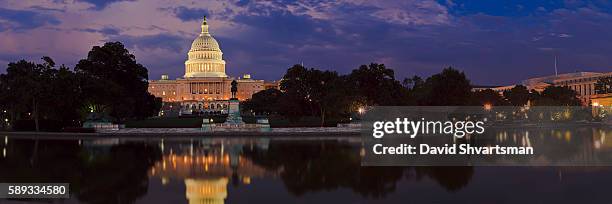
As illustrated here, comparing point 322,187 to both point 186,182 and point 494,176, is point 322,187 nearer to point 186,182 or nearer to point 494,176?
point 186,182

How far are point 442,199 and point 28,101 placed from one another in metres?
53.0

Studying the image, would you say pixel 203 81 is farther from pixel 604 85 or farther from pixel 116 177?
pixel 116 177

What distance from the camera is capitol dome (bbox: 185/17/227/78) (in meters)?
182

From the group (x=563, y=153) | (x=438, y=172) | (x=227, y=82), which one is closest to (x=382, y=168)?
(x=438, y=172)

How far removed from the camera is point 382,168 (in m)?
23.9

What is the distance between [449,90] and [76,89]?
39807mm

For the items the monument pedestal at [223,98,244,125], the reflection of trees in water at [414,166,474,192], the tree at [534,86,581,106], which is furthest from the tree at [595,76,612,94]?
the reflection of trees in water at [414,166,474,192]

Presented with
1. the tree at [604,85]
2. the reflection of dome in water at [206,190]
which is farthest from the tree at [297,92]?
the tree at [604,85]

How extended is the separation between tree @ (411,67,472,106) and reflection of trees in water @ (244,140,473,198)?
124 feet

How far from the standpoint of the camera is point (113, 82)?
200ft

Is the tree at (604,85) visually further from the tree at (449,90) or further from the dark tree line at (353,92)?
the tree at (449,90)

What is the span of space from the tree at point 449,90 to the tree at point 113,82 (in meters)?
33.3

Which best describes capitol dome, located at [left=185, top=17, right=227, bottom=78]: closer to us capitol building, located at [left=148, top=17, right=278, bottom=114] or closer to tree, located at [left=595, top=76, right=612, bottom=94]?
us capitol building, located at [left=148, top=17, right=278, bottom=114]

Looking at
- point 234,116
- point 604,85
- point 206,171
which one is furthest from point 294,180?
point 604,85
